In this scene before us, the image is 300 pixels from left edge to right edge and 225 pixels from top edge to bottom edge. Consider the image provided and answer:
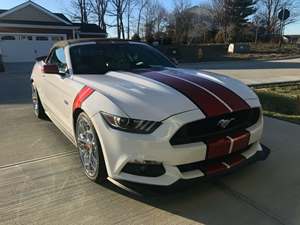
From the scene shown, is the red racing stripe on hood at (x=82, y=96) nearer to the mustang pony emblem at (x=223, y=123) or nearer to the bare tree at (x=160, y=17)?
the mustang pony emblem at (x=223, y=123)

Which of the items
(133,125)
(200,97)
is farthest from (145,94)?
(200,97)

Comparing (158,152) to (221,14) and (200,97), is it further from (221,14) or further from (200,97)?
(221,14)

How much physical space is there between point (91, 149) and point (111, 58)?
148cm

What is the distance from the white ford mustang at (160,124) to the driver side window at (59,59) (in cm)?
52

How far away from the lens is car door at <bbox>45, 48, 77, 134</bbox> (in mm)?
3486

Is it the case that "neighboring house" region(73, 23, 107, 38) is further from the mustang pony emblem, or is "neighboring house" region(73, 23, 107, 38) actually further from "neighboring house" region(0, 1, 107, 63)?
the mustang pony emblem

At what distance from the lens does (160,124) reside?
7.97ft

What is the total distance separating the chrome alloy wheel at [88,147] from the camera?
114 inches

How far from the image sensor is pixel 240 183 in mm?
2971

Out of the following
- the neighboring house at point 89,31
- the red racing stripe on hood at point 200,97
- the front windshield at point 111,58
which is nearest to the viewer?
the red racing stripe on hood at point 200,97

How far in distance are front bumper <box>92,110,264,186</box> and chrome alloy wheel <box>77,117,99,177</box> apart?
0.86 feet

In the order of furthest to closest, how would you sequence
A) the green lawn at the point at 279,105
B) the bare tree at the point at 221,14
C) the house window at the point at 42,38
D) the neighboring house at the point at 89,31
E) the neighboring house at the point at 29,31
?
the bare tree at the point at 221,14, the neighboring house at the point at 89,31, the house window at the point at 42,38, the neighboring house at the point at 29,31, the green lawn at the point at 279,105

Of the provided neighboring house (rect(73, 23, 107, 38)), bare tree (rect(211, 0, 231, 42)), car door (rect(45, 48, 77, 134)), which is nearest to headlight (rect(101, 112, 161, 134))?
car door (rect(45, 48, 77, 134))

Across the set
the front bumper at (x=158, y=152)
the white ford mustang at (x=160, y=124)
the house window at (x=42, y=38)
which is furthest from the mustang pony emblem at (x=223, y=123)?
the house window at (x=42, y=38)
